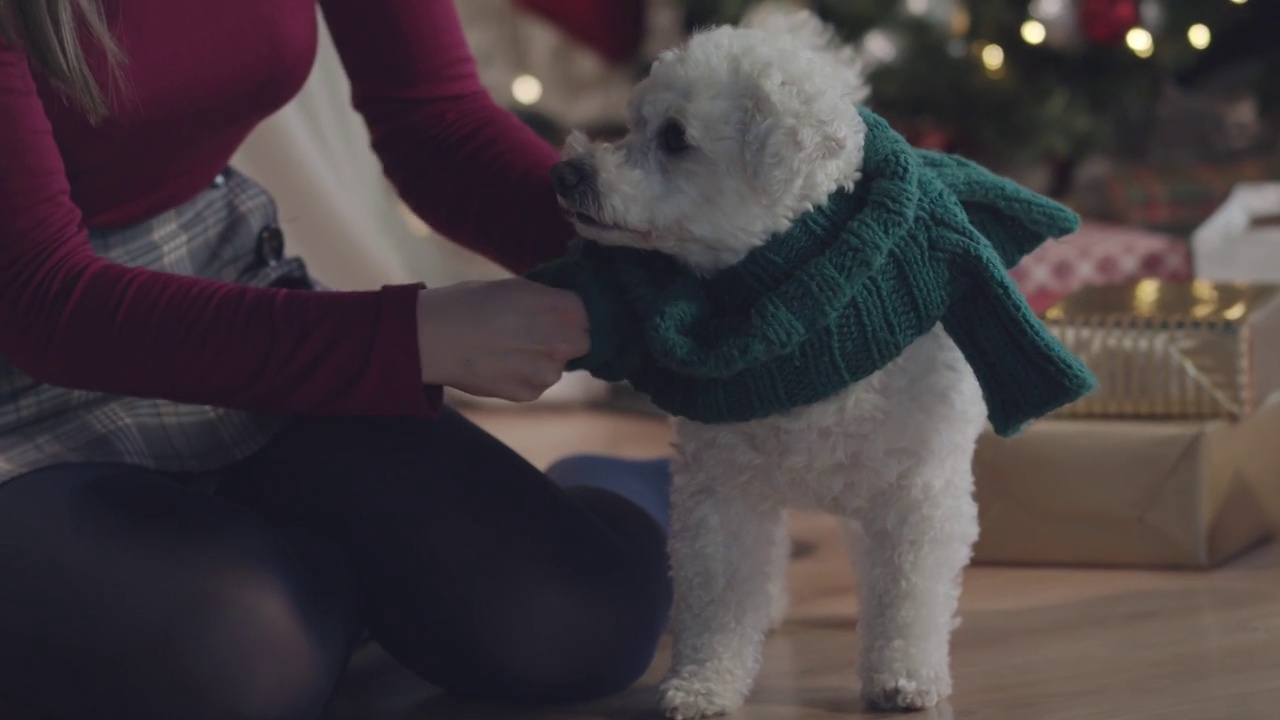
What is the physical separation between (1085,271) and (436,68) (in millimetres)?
1328

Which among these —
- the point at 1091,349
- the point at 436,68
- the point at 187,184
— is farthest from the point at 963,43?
the point at 187,184

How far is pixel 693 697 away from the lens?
103 cm

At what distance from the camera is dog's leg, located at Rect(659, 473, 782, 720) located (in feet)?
3.38

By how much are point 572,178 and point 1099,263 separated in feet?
4.96

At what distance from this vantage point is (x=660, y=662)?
1.24 metres

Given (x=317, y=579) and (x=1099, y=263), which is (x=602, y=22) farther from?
(x=317, y=579)

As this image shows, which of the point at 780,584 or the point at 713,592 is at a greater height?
the point at 713,592

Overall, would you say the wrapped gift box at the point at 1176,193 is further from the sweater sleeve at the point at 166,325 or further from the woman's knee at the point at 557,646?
the sweater sleeve at the point at 166,325

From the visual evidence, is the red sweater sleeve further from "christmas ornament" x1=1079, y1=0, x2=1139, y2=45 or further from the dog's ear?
"christmas ornament" x1=1079, y1=0, x2=1139, y2=45

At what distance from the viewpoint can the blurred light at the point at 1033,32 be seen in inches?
98.0

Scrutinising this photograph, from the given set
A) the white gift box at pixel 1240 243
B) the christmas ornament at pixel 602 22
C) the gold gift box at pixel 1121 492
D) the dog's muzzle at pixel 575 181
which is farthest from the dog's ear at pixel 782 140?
the christmas ornament at pixel 602 22

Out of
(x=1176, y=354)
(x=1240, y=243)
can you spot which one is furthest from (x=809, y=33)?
(x=1240, y=243)

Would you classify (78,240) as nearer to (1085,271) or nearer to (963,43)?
(1085,271)

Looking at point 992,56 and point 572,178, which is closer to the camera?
point 572,178
